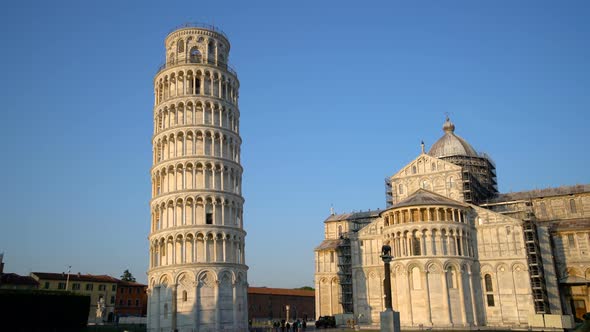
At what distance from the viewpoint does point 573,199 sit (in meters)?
66.0

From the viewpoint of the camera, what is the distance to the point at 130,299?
92062mm

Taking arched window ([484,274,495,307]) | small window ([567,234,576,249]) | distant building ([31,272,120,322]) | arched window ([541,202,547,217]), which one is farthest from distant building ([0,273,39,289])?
small window ([567,234,576,249])

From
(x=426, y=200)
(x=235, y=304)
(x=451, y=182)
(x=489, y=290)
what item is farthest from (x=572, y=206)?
(x=235, y=304)

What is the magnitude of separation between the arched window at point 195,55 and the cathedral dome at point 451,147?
3598 centimetres

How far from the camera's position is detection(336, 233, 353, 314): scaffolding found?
2717 inches

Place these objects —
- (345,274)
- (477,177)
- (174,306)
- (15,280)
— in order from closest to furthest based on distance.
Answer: (174,306) < (345,274) < (477,177) < (15,280)

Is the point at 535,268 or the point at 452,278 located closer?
the point at 452,278

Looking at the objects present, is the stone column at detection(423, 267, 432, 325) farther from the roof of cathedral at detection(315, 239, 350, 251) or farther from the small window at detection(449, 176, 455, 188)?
the roof of cathedral at detection(315, 239, 350, 251)

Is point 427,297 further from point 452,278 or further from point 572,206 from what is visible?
point 572,206

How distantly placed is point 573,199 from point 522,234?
537 inches

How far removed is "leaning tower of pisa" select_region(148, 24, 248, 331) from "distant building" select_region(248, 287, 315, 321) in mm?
35140

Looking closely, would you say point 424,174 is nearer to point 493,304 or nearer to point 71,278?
point 493,304

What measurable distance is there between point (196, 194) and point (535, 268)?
37481mm

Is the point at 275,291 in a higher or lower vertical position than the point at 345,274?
lower
